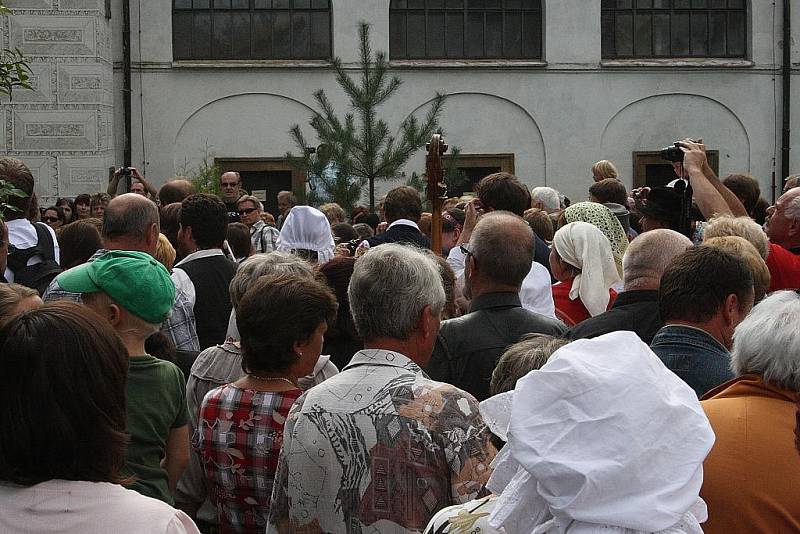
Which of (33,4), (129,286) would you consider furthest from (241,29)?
(129,286)

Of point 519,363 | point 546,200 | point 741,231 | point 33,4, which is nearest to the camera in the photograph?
point 519,363

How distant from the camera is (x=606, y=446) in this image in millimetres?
2121

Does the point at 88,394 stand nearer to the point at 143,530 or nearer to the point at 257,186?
the point at 143,530

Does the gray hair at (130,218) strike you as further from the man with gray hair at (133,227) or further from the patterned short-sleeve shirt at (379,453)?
the patterned short-sleeve shirt at (379,453)

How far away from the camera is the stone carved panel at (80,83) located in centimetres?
2009

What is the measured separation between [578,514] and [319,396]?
4.52 feet

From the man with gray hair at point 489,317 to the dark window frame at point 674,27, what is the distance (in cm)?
1839

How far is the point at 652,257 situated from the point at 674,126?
18.2 meters

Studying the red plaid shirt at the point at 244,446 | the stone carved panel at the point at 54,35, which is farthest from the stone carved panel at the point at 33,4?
the red plaid shirt at the point at 244,446

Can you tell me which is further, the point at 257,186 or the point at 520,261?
the point at 257,186

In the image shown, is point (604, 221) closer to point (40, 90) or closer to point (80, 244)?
point (80, 244)

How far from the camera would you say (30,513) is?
91.5 inches

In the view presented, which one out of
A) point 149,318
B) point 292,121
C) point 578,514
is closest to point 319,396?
point 149,318

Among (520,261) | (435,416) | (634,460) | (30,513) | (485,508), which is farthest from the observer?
(520,261)
